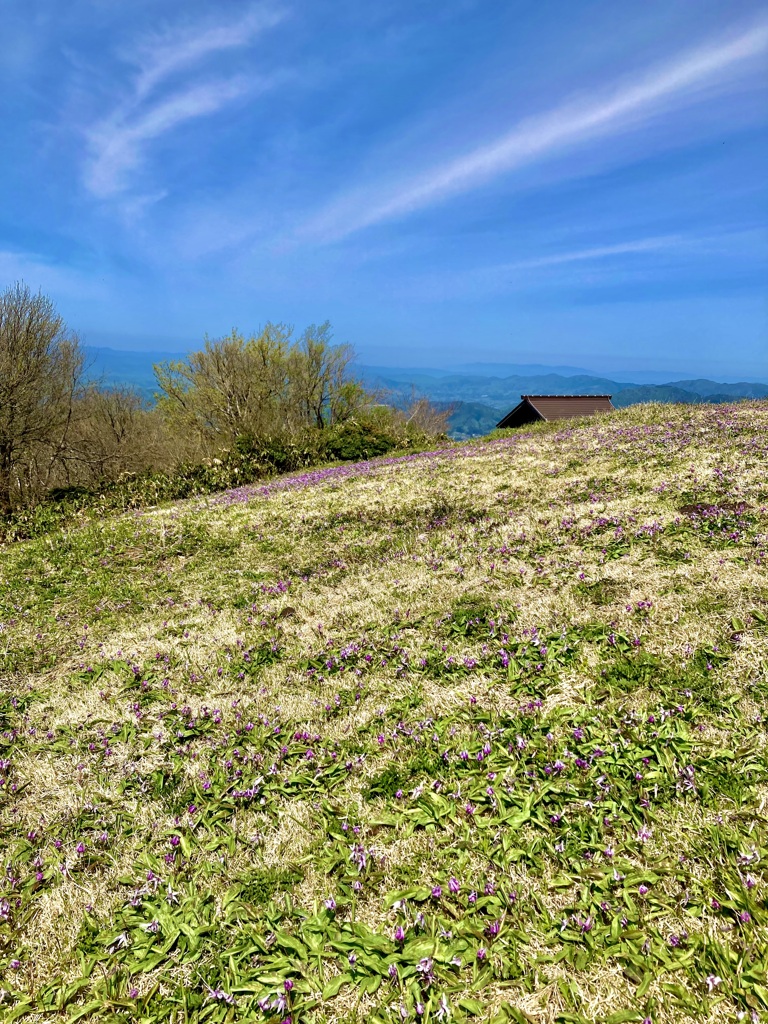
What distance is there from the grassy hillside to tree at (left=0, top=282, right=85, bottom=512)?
15861mm

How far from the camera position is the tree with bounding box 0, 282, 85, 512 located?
70.4 feet

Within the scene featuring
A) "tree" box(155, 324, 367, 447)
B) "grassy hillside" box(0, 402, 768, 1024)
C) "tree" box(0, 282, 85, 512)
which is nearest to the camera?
"grassy hillside" box(0, 402, 768, 1024)

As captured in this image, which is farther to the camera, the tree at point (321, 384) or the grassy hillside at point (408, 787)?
the tree at point (321, 384)

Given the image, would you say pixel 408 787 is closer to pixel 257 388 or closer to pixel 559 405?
pixel 257 388

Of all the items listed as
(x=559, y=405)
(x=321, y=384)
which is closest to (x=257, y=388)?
(x=321, y=384)

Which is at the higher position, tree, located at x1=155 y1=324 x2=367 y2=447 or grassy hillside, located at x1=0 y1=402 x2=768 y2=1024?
tree, located at x1=155 y1=324 x2=367 y2=447

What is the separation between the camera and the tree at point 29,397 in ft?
70.4

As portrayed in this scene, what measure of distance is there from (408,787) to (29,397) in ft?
84.2

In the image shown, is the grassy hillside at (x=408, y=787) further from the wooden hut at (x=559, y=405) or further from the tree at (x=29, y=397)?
the wooden hut at (x=559, y=405)

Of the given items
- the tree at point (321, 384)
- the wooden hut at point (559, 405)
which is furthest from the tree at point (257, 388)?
the wooden hut at point (559, 405)

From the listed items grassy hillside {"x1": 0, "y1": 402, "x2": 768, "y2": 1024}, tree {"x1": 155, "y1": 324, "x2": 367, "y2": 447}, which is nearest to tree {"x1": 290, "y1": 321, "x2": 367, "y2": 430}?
tree {"x1": 155, "y1": 324, "x2": 367, "y2": 447}

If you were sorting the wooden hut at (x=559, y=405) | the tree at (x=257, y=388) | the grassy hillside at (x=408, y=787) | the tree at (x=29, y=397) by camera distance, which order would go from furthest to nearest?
the wooden hut at (x=559, y=405) → the tree at (x=257, y=388) → the tree at (x=29, y=397) → the grassy hillside at (x=408, y=787)

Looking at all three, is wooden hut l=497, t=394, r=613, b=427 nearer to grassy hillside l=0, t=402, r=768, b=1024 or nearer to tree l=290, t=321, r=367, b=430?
tree l=290, t=321, r=367, b=430

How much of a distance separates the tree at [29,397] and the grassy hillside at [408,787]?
15.9 m
